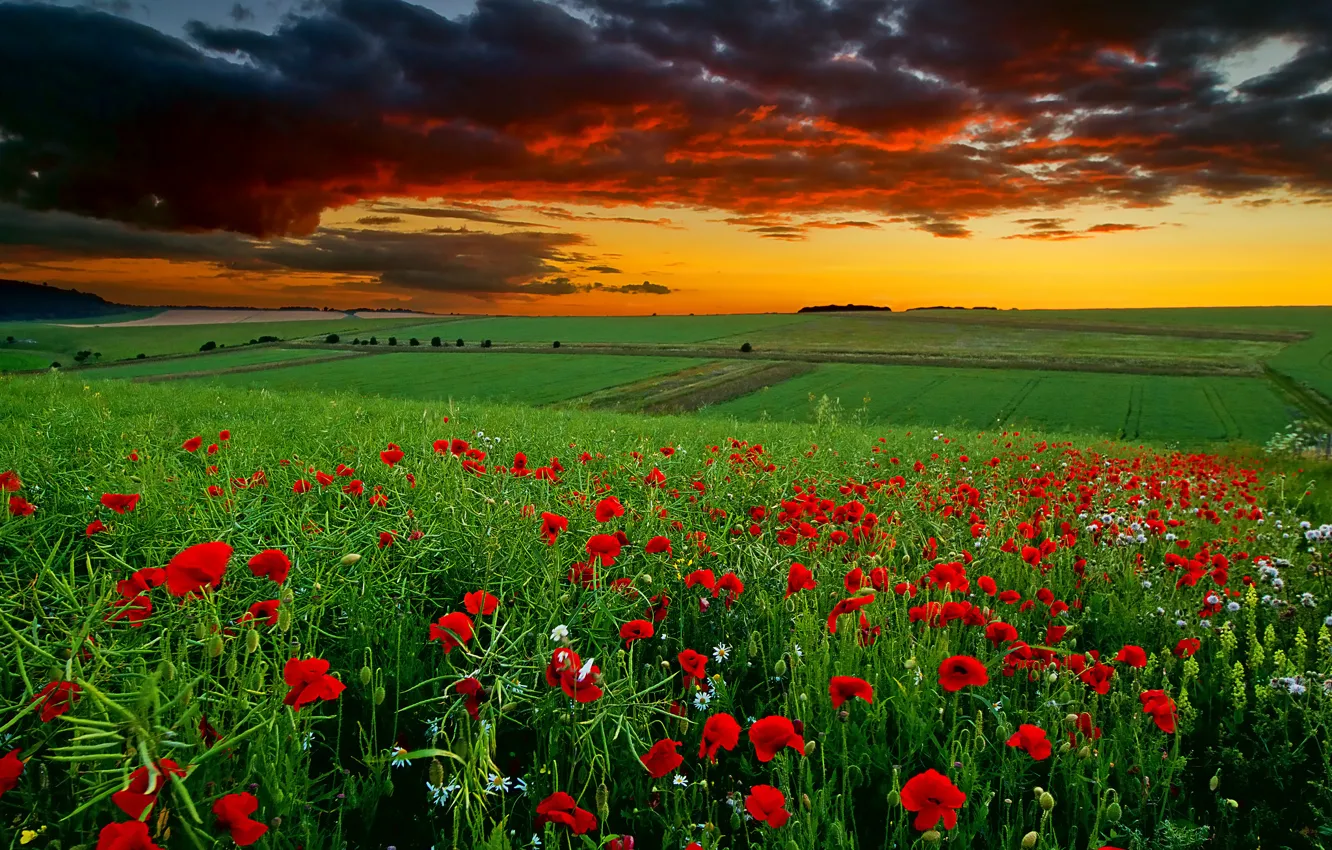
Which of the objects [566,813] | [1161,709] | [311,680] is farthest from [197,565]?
[1161,709]

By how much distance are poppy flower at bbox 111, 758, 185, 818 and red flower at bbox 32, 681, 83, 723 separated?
41 centimetres

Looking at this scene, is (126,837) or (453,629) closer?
(126,837)

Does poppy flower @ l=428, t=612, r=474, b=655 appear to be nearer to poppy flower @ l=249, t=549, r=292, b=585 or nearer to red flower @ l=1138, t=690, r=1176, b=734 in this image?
poppy flower @ l=249, t=549, r=292, b=585

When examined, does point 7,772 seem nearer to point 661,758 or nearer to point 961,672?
point 661,758

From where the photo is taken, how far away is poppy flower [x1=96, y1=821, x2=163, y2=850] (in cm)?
129

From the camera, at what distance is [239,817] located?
151 centimetres

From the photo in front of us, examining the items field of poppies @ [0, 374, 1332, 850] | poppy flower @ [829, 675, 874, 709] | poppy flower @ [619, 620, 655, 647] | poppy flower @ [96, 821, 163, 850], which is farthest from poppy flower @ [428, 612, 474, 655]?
poppy flower @ [829, 675, 874, 709]

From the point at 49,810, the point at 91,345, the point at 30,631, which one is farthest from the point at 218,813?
the point at 91,345

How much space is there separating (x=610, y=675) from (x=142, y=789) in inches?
54.4

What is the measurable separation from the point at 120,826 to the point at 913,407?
37.7 meters

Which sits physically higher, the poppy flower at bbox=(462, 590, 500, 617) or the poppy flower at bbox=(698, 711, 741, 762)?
the poppy flower at bbox=(462, 590, 500, 617)

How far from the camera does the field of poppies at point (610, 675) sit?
1846mm

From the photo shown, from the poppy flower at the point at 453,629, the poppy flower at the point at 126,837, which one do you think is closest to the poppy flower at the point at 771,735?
the poppy flower at the point at 453,629

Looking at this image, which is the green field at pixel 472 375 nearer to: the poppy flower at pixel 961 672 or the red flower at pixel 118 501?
the red flower at pixel 118 501
